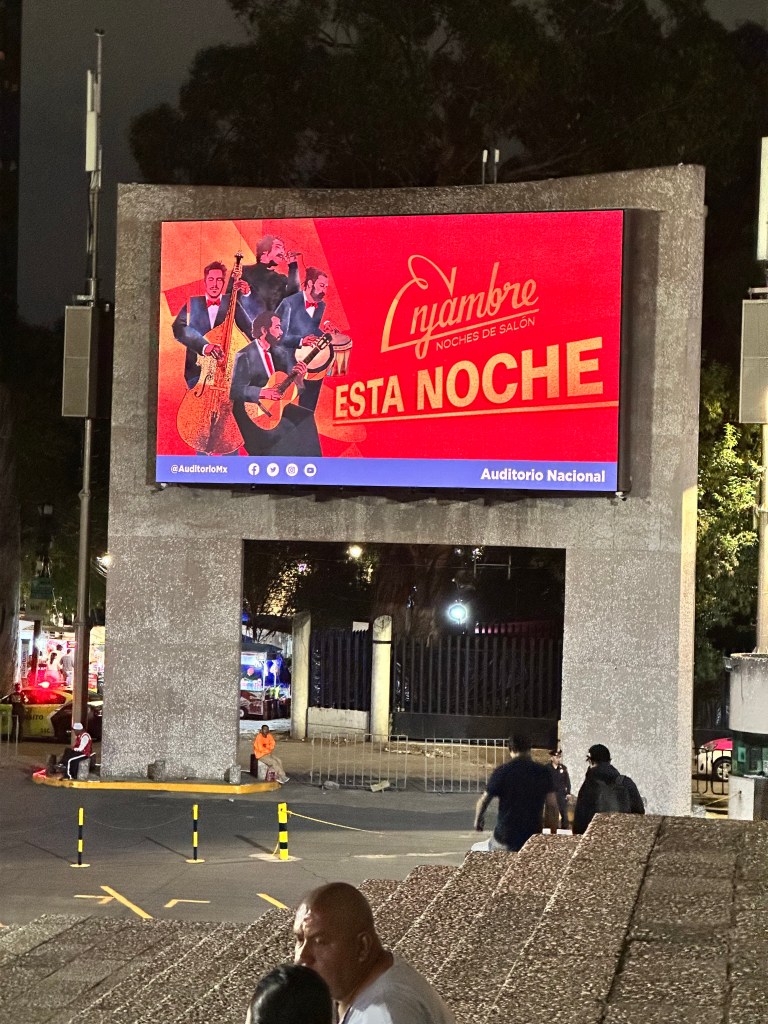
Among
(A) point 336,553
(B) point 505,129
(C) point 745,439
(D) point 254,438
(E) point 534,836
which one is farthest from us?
(A) point 336,553

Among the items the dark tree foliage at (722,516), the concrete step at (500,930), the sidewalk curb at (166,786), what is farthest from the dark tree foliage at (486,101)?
the concrete step at (500,930)

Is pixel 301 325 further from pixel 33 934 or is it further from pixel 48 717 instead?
pixel 33 934

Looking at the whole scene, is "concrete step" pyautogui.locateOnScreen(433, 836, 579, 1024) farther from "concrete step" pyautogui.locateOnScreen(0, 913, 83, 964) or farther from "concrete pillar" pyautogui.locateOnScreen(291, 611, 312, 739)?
"concrete pillar" pyautogui.locateOnScreen(291, 611, 312, 739)

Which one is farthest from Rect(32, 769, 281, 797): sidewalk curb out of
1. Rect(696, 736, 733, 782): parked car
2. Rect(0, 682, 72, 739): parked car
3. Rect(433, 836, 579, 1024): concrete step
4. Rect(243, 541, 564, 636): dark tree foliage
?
Rect(433, 836, 579, 1024): concrete step

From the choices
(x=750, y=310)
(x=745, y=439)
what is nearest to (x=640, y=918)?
(x=750, y=310)

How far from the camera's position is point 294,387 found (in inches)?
1099

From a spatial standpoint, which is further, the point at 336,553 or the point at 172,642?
the point at 336,553

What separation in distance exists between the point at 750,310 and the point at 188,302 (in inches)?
407

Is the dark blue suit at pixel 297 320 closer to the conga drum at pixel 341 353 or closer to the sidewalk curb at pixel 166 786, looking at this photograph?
the conga drum at pixel 341 353

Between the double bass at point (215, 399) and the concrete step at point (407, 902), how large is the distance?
1548cm

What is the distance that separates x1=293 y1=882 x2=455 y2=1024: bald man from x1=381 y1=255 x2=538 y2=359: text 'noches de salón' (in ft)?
73.7

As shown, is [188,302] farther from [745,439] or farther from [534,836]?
[534,836]

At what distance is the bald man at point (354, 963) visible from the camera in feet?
15.5

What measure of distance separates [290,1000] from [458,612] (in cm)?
3953
